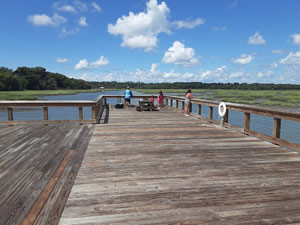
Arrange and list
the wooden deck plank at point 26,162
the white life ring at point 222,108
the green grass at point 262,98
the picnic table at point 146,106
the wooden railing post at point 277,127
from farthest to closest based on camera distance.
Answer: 1. the green grass at point 262,98
2. the picnic table at point 146,106
3. the white life ring at point 222,108
4. the wooden railing post at point 277,127
5. the wooden deck plank at point 26,162

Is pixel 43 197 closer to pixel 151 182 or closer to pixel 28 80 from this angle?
pixel 151 182

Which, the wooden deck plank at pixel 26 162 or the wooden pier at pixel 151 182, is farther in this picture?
→ the wooden deck plank at pixel 26 162

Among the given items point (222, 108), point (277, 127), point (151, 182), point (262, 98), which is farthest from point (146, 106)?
point (262, 98)

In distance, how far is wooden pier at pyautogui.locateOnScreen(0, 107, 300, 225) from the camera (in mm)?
2484

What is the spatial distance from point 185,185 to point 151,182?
0.52m

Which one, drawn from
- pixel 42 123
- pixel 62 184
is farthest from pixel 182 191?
pixel 42 123

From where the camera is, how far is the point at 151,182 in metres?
3.32

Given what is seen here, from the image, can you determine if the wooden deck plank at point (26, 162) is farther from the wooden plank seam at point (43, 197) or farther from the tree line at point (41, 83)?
the tree line at point (41, 83)

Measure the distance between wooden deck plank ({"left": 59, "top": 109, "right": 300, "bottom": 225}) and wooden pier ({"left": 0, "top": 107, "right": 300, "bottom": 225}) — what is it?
0.5 inches

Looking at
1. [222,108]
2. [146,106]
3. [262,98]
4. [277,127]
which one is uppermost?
[222,108]

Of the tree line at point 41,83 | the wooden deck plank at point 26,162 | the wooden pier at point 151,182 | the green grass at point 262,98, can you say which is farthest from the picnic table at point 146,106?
the tree line at point 41,83

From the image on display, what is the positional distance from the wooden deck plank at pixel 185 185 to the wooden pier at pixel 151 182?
1 cm

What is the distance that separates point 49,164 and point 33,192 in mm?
1141

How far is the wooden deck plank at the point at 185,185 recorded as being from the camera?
2.47 meters
